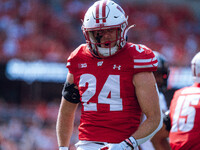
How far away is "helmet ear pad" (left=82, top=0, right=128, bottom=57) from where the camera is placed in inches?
110

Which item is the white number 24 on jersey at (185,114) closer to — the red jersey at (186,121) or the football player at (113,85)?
the red jersey at (186,121)

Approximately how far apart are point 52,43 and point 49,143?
3040 mm

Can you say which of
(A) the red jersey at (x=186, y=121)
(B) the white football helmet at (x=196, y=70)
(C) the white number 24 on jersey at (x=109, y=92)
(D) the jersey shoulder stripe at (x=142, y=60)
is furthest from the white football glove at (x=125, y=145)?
(B) the white football helmet at (x=196, y=70)

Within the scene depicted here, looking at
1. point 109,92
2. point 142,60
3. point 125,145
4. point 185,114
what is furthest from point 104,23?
point 185,114

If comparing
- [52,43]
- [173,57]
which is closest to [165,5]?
[173,57]

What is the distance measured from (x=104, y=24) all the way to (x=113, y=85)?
41cm

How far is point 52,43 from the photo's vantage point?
1088 centimetres

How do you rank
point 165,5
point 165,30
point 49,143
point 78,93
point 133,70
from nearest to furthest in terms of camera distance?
point 133,70 < point 78,93 < point 49,143 < point 165,30 < point 165,5

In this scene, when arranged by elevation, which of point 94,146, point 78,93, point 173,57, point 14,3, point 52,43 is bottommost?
point 173,57

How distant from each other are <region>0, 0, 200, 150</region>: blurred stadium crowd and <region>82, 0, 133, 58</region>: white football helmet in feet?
18.9

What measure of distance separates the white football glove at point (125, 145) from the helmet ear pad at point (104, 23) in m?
0.60

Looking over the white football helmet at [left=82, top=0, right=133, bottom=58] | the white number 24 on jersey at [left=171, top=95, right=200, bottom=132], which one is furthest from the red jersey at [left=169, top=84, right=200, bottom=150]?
the white football helmet at [left=82, top=0, right=133, bottom=58]

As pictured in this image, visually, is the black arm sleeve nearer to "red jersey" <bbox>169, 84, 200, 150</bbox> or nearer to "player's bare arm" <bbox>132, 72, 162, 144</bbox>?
"player's bare arm" <bbox>132, 72, 162, 144</bbox>

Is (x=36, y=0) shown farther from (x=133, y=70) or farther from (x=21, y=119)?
(x=133, y=70)
